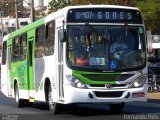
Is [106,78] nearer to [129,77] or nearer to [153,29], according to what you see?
[129,77]

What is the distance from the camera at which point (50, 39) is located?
1920 centimetres

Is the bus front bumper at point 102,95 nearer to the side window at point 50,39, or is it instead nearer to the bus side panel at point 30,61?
the side window at point 50,39

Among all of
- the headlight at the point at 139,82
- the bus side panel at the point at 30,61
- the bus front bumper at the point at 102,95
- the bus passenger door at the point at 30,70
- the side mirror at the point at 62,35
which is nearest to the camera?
the bus front bumper at the point at 102,95

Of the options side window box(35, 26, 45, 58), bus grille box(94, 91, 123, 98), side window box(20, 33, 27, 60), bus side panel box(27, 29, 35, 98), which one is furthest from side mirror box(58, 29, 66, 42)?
side window box(20, 33, 27, 60)

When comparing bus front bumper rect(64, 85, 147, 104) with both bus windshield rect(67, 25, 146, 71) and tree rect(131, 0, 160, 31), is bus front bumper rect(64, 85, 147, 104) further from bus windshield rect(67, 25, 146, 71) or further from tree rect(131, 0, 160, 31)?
tree rect(131, 0, 160, 31)

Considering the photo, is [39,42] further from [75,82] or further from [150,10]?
[150,10]

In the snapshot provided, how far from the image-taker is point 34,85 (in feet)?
70.5

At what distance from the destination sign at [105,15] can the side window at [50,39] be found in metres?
1.29

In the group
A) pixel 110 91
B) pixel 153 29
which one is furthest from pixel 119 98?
pixel 153 29

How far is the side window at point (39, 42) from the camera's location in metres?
20.2

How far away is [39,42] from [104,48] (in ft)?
12.1

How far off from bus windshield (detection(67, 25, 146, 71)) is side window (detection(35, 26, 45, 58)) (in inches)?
107

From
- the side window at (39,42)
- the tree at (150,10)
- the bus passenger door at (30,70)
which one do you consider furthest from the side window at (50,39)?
the tree at (150,10)

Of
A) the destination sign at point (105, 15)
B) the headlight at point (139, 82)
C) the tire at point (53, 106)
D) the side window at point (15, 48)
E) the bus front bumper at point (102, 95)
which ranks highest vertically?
the destination sign at point (105, 15)
